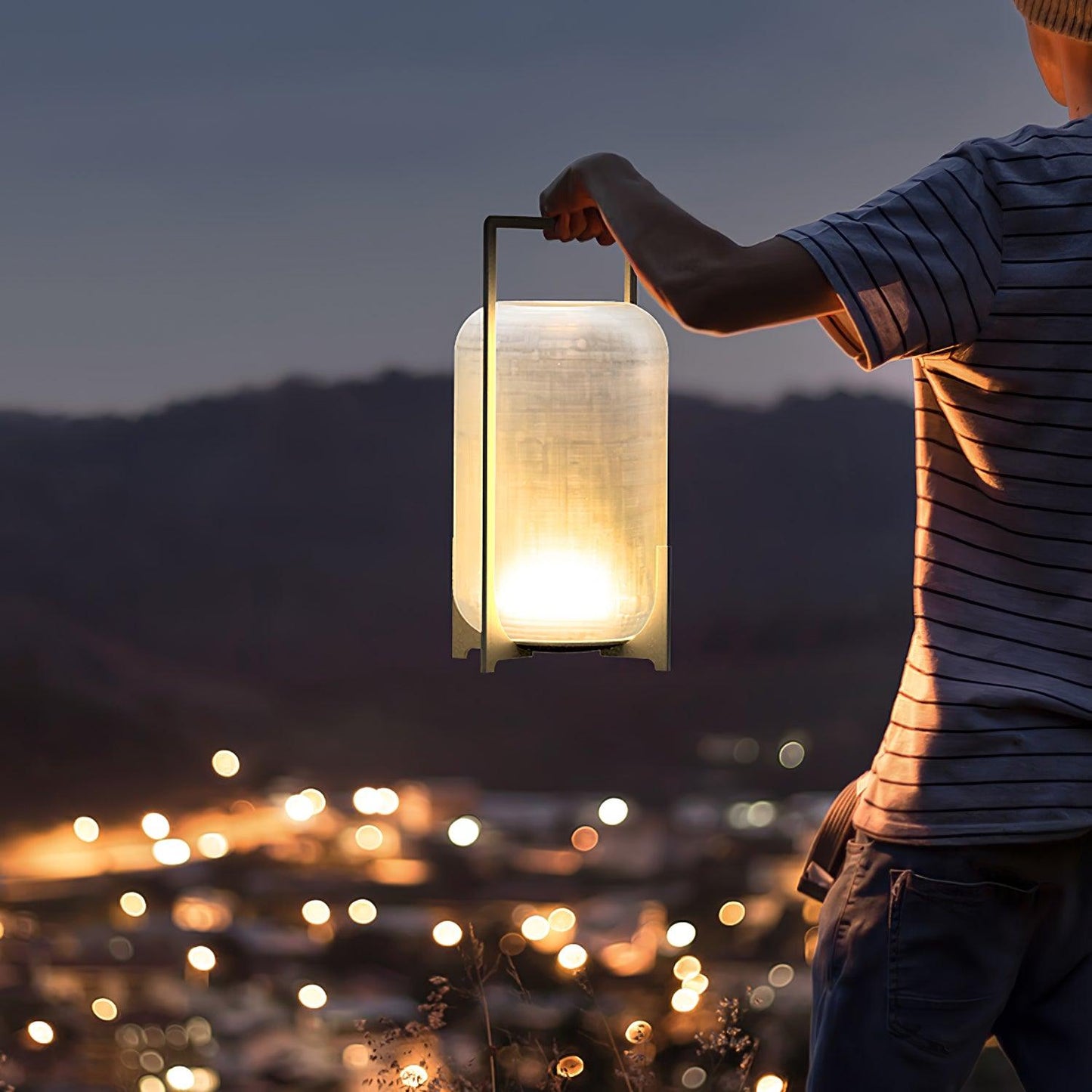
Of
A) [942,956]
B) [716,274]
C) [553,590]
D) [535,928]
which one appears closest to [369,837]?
[535,928]

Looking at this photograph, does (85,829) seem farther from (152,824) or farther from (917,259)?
(917,259)

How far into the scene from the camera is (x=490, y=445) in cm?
122

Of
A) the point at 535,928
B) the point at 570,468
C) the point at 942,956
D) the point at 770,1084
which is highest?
the point at 570,468

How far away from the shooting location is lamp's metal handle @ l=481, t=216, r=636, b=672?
3.99 ft

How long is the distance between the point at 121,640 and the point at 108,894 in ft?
1.28

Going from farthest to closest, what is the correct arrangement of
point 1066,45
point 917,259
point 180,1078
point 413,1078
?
point 180,1078 → point 413,1078 → point 1066,45 → point 917,259

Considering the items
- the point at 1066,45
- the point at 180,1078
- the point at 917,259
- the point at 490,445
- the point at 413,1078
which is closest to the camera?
the point at 917,259

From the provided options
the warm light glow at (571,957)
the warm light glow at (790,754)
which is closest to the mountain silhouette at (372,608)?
the warm light glow at (790,754)

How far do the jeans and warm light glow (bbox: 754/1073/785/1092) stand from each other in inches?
55.1

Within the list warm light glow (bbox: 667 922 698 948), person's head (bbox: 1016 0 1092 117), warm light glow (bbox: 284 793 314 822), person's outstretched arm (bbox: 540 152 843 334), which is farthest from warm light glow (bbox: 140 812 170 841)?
person's head (bbox: 1016 0 1092 117)

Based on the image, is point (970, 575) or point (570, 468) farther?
point (570, 468)

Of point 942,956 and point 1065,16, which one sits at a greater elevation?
point 1065,16

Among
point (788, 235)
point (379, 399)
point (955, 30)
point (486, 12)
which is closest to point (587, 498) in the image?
point (788, 235)

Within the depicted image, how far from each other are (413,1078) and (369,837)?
0.36 meters
